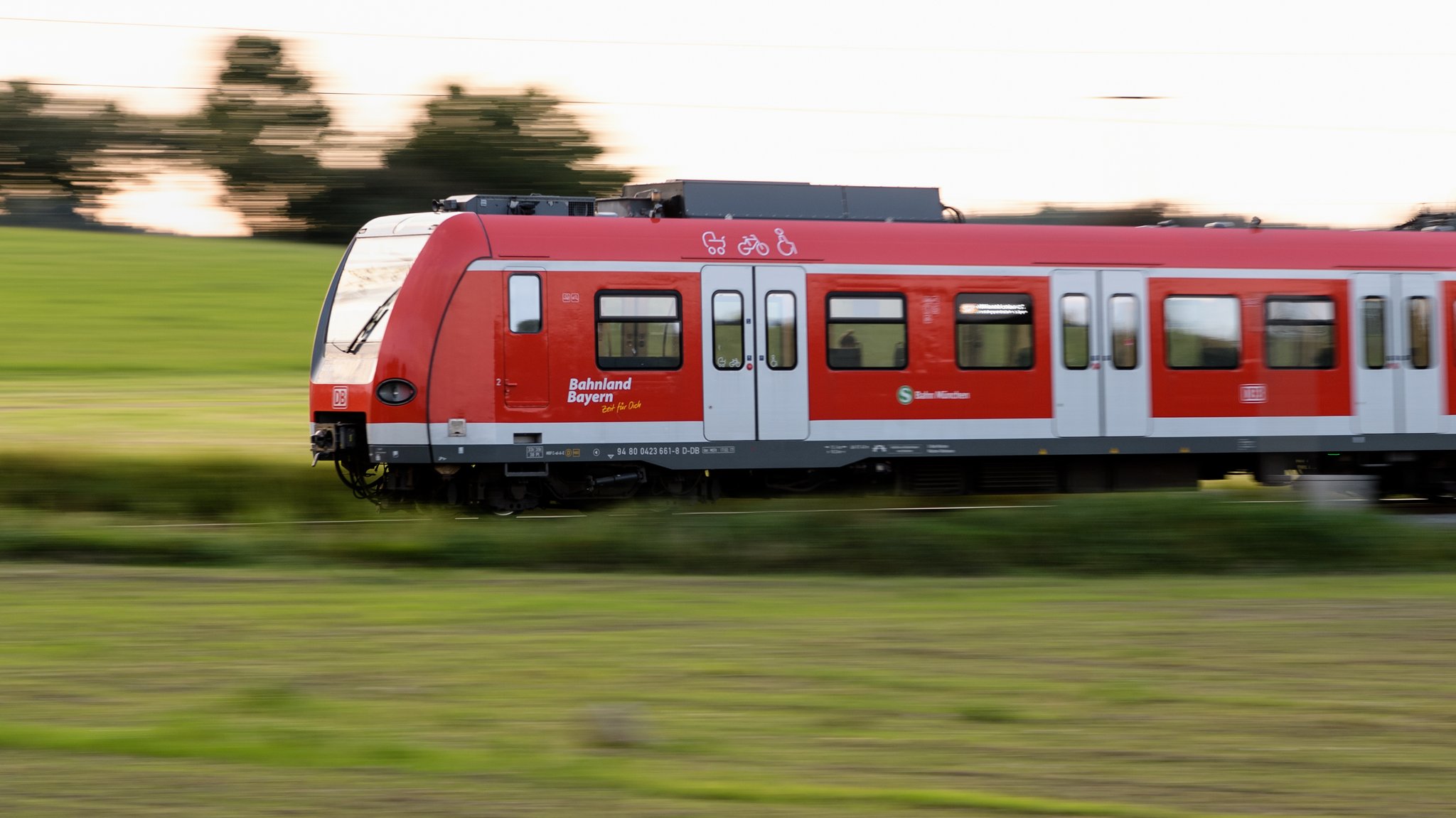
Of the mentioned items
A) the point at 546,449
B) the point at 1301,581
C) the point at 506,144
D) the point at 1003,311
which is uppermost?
the point at 506,144

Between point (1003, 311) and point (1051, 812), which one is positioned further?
point (1003, 311)

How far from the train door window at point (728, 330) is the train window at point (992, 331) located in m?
2.53

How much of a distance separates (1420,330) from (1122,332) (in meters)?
4.05

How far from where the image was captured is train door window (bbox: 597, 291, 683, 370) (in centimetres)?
1487

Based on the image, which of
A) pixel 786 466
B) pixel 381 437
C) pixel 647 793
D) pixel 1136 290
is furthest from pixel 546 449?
pixel 647 793

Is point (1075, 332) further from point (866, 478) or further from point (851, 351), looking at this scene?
point (866, 478)

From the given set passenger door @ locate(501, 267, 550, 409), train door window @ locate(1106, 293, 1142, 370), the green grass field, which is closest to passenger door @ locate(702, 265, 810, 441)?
the green grass field

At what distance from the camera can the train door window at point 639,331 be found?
1487 cm

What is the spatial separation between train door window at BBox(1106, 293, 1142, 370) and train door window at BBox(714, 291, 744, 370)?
4.47m

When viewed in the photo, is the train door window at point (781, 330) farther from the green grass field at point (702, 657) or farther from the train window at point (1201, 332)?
the train window at point (1201, 332)

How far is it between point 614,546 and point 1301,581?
5112 millimetres

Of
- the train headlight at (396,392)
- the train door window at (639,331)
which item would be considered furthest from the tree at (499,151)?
the train headlight at (396,392)

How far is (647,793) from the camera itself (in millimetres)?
4824

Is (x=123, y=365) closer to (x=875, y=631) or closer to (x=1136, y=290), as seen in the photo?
(x=1136, y=290)
